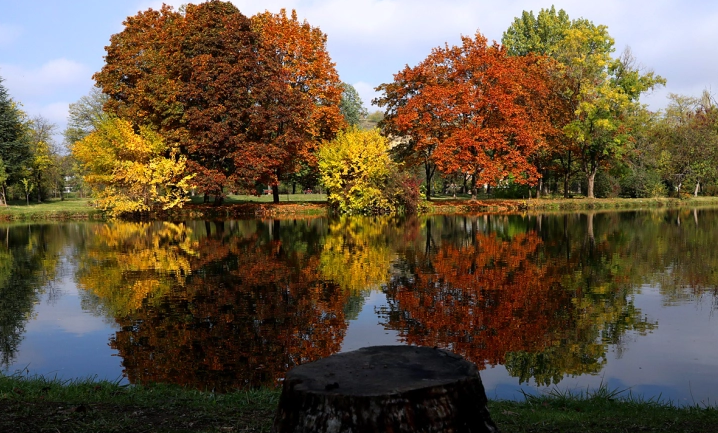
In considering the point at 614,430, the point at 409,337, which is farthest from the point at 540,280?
the point at 614,430

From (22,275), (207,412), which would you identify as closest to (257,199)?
(22,275)

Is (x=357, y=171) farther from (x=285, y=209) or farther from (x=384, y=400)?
(x=384, y=400)

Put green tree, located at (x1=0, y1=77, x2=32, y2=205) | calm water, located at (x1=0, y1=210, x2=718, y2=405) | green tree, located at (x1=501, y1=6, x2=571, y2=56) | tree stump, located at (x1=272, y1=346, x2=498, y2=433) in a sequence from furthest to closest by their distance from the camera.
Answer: green tree, located at (x1=501, y1=6, x2=571, y2=56), green tree, located at (x1=0, y1=77, x2=32, y2=205), calm water, located at (x1=0, y1=210, x2=718, y2=405), tree stump, located at (x1=272, y1=346, x2=498, y2=433)

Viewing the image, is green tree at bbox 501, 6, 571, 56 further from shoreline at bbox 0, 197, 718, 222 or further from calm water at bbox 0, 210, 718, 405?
calm water at bbox 0, 210, 718, 405

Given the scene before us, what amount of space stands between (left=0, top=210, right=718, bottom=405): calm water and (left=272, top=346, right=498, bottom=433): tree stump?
13.0 feet

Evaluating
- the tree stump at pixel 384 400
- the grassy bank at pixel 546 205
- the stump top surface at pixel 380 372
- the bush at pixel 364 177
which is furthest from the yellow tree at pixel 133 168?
the tree stump at pixel 384 400

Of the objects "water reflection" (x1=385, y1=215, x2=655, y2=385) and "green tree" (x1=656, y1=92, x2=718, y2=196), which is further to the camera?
"green tree" (x1=656, y1=92, x2=718, y2=196)

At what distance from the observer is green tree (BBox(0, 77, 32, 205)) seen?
162ft

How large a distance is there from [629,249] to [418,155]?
27.8m

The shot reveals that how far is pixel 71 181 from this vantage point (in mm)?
79750

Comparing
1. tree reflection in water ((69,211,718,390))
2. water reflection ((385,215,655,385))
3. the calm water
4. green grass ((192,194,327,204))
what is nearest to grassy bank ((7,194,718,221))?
green grass ((192,194,327,204))

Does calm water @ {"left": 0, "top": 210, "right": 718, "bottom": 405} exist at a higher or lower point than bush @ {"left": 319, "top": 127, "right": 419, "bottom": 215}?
lower

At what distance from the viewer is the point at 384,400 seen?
153 inches

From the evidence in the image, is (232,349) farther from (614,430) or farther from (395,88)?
(395,88)
